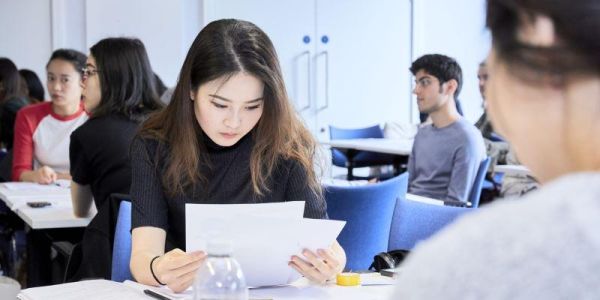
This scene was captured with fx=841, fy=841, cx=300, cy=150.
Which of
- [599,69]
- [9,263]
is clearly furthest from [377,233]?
[599,69]

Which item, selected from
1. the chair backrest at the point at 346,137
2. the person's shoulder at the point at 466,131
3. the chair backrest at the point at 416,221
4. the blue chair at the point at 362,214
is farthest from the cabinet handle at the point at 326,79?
the chair backrest at the point at 416,221

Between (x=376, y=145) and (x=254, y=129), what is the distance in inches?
189

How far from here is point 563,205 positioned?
678 millimetres

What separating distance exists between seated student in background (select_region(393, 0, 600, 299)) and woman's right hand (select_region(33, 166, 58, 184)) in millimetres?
3832

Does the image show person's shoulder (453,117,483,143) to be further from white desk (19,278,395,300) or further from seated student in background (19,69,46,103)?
seated student in background (19,69,46,103)

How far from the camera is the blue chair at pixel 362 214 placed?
3.38 meters

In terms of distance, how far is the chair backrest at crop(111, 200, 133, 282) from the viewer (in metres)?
2.47

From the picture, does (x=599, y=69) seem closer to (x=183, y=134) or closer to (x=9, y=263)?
(x=183, y=134)

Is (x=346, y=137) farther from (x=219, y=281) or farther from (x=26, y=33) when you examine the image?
(x=219, y=281)

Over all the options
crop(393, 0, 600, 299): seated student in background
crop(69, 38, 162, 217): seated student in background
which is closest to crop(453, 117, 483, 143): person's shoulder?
crop(69, 38, 162, 217): seated student in background

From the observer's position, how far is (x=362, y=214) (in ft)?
11.2

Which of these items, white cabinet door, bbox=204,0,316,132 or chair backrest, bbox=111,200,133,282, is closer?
chair backrest, bbox=111,200,133,282

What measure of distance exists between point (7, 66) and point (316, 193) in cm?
439

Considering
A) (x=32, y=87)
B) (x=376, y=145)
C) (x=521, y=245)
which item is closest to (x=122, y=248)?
(x=521, y=245)
